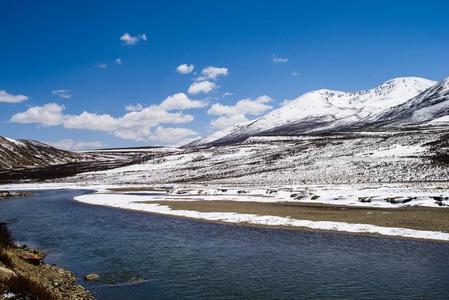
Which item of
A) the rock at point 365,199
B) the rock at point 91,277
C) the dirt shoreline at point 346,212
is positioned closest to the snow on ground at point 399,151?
the rock at point 365,199

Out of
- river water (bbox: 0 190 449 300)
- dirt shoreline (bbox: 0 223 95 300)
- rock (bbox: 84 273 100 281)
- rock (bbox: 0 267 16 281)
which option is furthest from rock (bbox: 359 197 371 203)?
rock (bbox: 0 267 16 281)

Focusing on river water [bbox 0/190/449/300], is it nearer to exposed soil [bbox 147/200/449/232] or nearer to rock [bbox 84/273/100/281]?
rock [bbox 84/273/100/281]

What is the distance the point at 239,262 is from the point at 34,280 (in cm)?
1099

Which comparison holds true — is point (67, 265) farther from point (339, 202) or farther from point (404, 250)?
point (339, 202)

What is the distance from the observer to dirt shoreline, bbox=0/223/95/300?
44.7ft

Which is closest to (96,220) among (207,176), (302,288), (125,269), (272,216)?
(272,216)

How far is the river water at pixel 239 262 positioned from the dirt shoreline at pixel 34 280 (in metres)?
1.03

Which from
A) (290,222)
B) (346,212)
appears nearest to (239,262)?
(290,222)

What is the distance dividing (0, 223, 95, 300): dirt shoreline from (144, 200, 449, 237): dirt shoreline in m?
21.7

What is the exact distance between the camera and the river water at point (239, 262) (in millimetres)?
18875

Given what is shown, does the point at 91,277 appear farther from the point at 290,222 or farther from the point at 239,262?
the point at 290,222

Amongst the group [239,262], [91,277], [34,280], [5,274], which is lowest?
[239,262]

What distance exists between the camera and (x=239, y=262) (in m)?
24.0

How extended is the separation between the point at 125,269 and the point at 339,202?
29.8 metres
